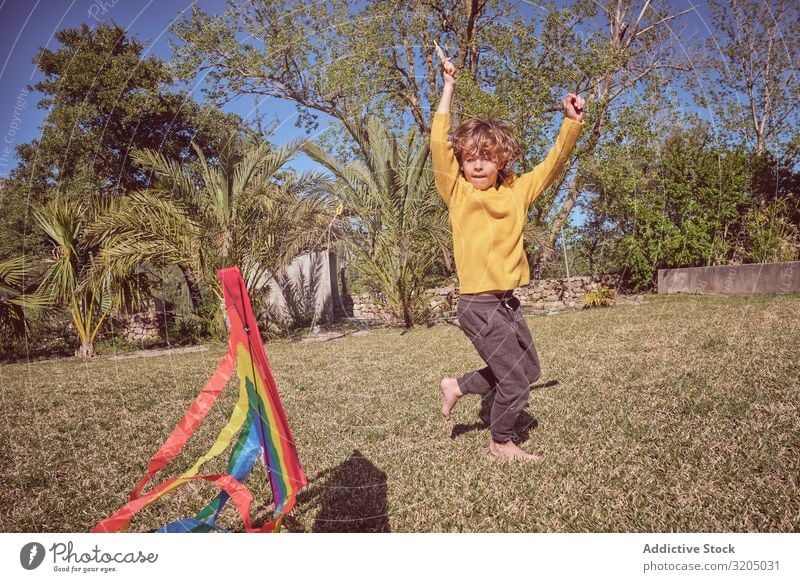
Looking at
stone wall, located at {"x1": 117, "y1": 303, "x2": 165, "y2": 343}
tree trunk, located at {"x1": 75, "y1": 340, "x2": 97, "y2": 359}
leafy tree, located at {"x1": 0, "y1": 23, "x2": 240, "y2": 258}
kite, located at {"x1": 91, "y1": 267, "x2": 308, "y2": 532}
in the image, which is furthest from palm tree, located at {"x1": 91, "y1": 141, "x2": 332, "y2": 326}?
kite, located at {"x1": 91, "y1": 267, "x2": 308, "y2": 532}

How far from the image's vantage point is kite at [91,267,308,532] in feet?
5.35

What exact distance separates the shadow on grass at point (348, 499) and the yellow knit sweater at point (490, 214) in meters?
1.04

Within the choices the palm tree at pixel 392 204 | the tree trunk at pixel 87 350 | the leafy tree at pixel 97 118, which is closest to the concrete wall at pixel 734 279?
the palm tree at pixel 392 204

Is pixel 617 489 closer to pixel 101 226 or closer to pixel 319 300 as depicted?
pixel 101 226

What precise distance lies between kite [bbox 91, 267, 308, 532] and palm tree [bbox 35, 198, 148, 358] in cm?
731

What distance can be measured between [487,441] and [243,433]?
1.44m

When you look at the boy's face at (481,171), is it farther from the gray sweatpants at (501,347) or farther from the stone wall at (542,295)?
the stone wall at (542,295)

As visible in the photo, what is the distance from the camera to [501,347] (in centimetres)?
248

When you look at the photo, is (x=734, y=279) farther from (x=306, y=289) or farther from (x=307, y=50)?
(x=306, y=289)

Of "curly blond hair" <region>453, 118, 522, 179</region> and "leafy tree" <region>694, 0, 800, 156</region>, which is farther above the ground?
"leafy tree" <region>694, 0, 800, 156</region>

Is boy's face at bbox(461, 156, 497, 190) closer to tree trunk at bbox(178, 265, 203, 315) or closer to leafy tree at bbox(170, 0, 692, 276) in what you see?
leafy tree at bbox(170, 0, 692, 276)

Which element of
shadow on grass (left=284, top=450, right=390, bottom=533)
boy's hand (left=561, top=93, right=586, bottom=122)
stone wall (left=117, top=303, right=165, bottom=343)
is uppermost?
boy's hand (left=561, top=93, right=586, bottom=122)

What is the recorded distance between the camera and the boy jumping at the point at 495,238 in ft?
7.95
